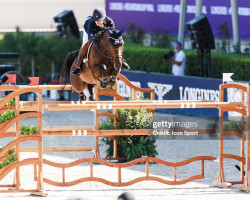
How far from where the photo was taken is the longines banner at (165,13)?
20016mm

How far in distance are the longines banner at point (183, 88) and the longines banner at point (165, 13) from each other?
2.48 m

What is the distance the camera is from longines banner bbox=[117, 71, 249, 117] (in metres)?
17.6

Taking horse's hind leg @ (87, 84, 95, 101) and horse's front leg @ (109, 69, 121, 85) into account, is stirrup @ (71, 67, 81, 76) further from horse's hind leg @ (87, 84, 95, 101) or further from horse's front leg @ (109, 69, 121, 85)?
horse's front leg @ (109, 69, 121, 85)

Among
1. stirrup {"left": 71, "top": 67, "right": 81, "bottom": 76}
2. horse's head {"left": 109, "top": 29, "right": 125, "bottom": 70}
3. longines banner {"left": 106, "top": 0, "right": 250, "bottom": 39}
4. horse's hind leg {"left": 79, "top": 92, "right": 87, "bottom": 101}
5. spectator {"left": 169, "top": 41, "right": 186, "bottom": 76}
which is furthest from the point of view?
longines banner {"left": 106, "top": 0, "right": 250, "bottom": 39}

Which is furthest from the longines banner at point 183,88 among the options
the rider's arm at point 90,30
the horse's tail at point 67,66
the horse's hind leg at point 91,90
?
the rider's arm at point 90,30

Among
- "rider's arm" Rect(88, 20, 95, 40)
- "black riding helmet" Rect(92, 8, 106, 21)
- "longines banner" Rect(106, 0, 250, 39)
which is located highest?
"longines banner" Rect(106, 0, 250, 39)

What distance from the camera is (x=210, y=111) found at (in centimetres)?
1797

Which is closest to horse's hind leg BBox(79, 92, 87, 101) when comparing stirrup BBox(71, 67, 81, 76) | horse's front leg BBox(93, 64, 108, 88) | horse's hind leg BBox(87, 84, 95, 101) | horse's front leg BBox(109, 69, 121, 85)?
horse's hind leg BBox(87, 84, 95, 101)

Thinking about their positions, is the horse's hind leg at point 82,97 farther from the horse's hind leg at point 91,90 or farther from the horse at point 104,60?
the horse at point 104,60

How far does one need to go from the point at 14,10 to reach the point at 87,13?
3.38 meters

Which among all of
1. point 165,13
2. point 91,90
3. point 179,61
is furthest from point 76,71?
point 165,13

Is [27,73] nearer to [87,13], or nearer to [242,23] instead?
[87,13]

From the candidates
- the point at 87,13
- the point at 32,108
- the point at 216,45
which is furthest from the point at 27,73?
the point at 32,108

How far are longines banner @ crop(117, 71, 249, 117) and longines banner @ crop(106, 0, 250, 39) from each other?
248 centimetres
